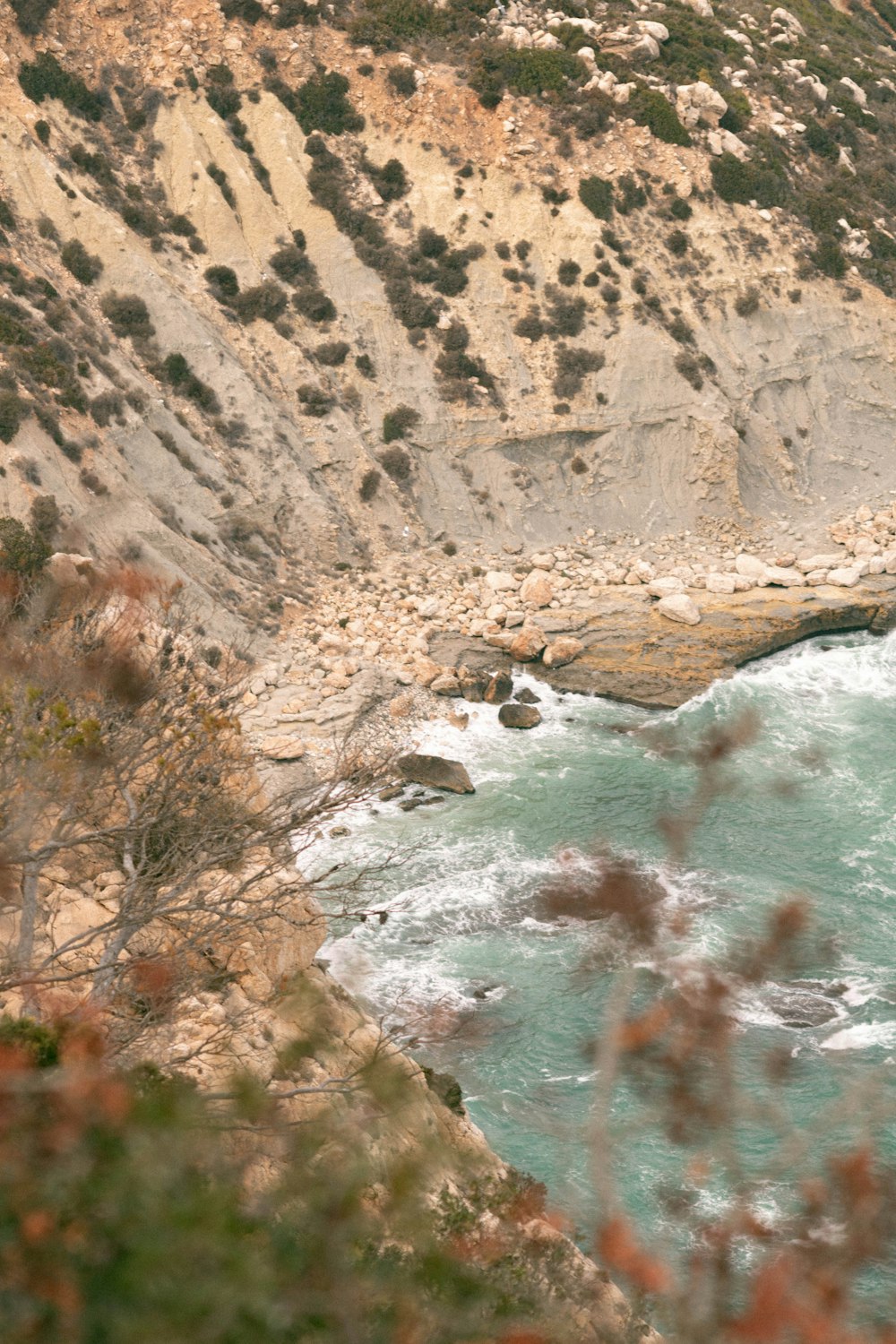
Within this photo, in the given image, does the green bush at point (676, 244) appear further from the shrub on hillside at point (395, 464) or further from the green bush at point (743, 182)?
the shrub on hillside at point (395, 464)

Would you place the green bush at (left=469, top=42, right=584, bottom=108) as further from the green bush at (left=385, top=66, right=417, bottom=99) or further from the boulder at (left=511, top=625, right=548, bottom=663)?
the boulder at (left=511, top=625, right=548, bottom=663)

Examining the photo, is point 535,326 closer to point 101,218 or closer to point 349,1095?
point 101,218

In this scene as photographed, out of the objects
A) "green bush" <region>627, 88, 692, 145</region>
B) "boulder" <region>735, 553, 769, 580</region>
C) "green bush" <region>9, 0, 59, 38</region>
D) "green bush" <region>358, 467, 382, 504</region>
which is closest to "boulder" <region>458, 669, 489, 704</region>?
"green bush" <region>358, 467, 382, 504</region>

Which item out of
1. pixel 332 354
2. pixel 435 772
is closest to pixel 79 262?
pixel 332 354

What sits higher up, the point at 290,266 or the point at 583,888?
the point at 583,888

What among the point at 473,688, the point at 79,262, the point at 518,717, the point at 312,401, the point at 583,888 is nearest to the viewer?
the point at 583,888

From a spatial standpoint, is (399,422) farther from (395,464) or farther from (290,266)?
(290,266)
